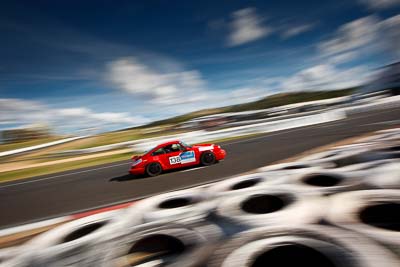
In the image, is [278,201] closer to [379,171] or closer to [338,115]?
[379,171]

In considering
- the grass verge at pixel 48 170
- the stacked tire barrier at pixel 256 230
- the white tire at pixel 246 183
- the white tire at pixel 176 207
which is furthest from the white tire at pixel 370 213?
the grass verge at pixel 48 170

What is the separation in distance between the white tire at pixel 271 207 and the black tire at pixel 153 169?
4167 mm

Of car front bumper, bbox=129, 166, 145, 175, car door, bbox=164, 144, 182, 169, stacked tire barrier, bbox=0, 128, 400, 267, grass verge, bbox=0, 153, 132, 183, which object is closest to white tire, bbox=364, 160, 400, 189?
stacked tire barrier, bbox=0, 128, 400, 267

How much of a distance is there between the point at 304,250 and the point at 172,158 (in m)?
5.82

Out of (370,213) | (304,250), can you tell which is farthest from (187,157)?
(304,250)

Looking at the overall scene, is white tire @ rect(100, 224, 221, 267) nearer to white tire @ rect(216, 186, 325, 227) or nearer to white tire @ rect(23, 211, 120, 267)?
white tire @ rect(23, 211, 120, 267)

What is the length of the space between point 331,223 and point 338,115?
21952 mm

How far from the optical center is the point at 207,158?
303 inches

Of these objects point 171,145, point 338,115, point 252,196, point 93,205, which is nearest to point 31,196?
point 93,205

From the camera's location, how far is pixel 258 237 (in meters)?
2.22

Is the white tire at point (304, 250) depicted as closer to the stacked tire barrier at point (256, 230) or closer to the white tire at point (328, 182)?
the stacked tire barrier at point (256, 230)

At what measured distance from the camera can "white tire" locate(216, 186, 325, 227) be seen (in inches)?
98.3

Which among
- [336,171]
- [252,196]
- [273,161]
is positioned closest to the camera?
[252,196]

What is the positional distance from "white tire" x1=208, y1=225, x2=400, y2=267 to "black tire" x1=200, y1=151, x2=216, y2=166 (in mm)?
5415
